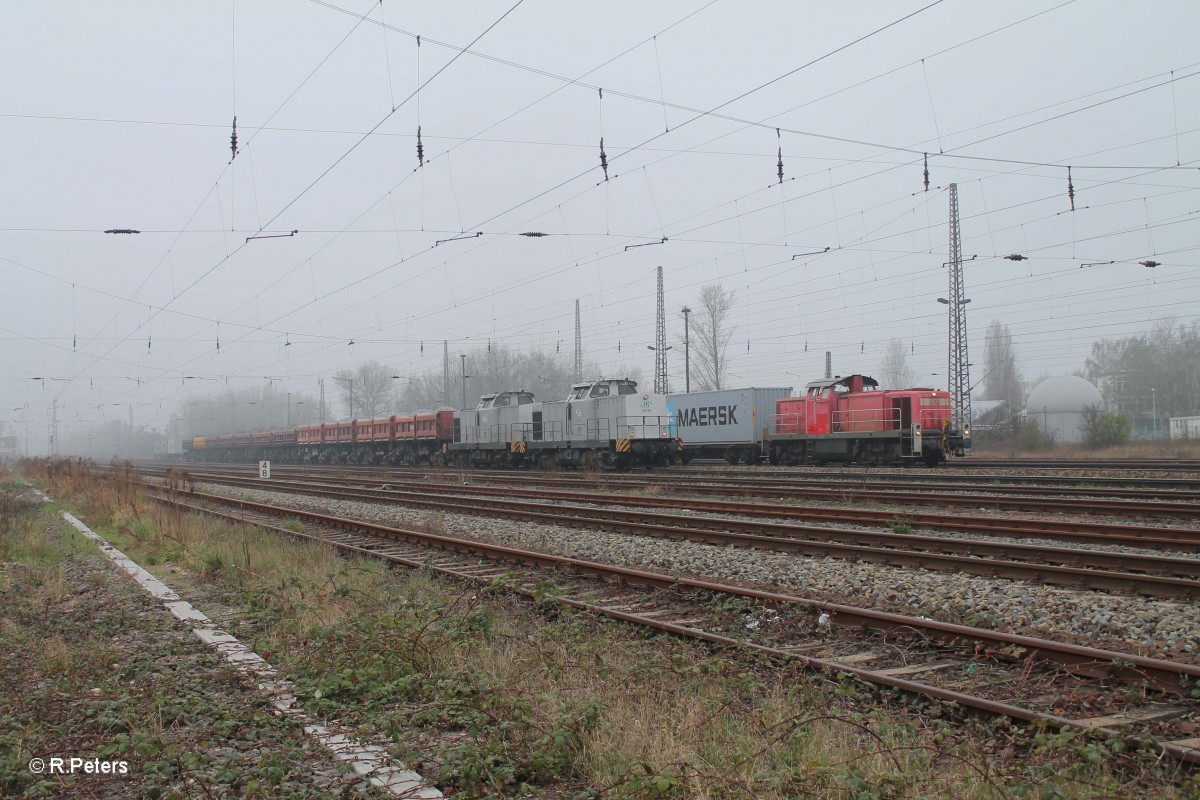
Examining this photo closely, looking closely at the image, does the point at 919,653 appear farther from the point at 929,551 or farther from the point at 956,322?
the point at 956,322

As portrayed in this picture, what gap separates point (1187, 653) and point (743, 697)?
3.45 meters

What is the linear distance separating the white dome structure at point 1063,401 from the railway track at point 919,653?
50.7m

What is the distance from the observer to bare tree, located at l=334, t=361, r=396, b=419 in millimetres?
78750

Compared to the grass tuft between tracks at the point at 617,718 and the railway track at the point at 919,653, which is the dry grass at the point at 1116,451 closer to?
the railway track at the point at 919,653

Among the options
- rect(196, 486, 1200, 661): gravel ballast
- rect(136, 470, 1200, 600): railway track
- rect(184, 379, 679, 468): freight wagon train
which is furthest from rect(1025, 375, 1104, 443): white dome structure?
rect(196, 486, 1200, 661): gravel ballast

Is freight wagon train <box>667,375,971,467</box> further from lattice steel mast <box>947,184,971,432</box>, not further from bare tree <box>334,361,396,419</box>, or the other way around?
bare tree <box>334,361,396,419</box>

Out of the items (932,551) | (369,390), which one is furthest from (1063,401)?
(369,390)

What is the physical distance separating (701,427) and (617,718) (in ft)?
Answer: 101

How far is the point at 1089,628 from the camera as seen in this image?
677cm

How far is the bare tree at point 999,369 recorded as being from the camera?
79938mm

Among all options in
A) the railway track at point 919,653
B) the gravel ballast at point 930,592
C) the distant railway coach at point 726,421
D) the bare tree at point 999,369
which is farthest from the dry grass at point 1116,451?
the bare tree at point 999,369

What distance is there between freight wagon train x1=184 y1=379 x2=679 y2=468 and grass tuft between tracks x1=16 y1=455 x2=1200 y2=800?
2122 centimetres

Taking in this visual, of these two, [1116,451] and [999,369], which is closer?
[1116,451]

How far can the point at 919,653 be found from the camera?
245 inches
